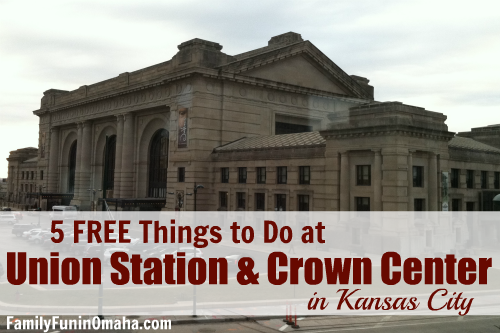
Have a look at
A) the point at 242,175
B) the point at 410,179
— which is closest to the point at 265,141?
the point at 242,175

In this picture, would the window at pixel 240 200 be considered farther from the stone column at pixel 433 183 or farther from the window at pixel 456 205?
the window at pixel 456 205

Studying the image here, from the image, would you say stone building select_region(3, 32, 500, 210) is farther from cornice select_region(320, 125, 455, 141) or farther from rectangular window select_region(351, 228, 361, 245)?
rectangular window select_region(351, 228, 361, 245)

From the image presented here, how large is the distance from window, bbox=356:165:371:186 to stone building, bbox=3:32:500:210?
81 mm

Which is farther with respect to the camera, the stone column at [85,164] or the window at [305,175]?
the stone column at [85,164]

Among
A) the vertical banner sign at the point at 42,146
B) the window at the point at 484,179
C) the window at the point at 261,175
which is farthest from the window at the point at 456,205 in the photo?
the vertical banner sign at the point at 42,146

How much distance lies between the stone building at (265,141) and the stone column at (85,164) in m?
0.18

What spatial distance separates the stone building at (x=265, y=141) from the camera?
1545 inches

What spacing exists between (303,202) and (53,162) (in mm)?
58980

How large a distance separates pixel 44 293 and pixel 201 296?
7554mm

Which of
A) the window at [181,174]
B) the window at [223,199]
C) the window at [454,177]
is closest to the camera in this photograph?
the window at [454,177]

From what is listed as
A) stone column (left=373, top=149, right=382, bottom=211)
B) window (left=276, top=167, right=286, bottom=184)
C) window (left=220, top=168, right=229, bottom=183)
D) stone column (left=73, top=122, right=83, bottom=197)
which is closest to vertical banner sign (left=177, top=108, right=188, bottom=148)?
window (left=220, top=168, right=229, bottom=183)

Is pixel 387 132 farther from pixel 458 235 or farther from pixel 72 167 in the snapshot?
pixel 72 167

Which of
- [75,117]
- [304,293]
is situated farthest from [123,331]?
[75,117]

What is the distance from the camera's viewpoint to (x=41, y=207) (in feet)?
279
